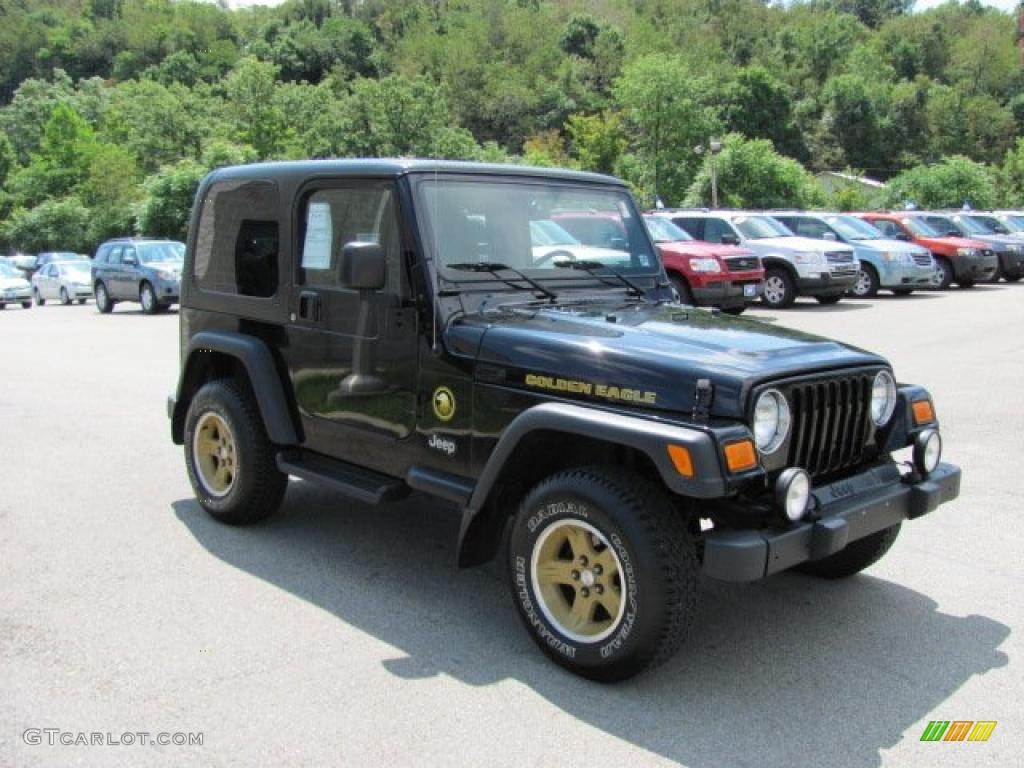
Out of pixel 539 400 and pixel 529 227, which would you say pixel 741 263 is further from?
pixel 539 400

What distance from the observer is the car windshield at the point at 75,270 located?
2683cm

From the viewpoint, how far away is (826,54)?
112 meters

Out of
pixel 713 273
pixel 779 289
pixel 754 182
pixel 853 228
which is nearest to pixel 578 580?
pixel 713 273

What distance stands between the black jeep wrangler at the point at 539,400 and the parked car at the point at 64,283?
76.2 feet

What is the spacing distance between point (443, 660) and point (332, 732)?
658 millimetres

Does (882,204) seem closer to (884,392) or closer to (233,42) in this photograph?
(884,392)

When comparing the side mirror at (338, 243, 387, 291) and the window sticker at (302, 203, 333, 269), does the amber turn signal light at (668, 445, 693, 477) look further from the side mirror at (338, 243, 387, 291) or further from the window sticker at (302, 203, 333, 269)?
the window sticker at (302, 203, 333, 269)

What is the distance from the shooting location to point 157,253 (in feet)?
72.4

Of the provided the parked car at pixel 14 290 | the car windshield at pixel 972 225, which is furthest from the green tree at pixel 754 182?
the parked car at pixel 14 290

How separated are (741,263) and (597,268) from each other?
468 inches

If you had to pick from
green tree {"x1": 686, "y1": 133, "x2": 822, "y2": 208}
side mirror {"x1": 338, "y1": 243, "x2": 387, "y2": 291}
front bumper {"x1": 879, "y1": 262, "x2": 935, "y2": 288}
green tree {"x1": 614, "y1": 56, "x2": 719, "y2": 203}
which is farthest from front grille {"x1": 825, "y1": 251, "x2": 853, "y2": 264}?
green tree {"x1": 614, "y1": 56, "x2": 719, "y2": 203}

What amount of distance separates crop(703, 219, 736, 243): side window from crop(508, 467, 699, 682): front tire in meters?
14.9

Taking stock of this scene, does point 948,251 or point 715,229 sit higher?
point 715,229

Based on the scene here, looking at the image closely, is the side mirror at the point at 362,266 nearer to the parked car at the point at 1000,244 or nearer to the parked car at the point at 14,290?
the parked car at the point at 1000,244
